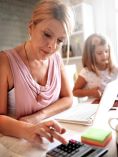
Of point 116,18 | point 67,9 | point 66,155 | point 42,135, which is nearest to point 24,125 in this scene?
point 42,135

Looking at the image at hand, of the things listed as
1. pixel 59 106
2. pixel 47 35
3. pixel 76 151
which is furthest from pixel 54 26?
pixel 76 151

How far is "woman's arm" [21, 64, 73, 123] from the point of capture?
881mm

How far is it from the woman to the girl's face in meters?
0.77

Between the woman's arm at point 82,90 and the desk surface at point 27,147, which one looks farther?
the woman's arm at point 82,90

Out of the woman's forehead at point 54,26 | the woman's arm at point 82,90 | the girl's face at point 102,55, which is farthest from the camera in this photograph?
the girl's face at point 102,55

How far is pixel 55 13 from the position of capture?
33.8 inches

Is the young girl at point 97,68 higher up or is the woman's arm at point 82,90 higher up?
the young girl at point 97,68

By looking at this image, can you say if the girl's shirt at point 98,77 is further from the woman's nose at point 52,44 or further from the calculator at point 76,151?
the calculator at point 76,151

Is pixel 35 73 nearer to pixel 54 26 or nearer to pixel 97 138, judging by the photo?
pixel 54 26

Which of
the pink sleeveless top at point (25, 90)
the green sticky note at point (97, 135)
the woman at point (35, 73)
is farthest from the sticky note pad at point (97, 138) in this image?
the pink sleeveless top at point (25, 90)

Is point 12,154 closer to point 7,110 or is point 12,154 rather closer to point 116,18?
point 7,110

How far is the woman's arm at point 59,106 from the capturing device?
88 centimetres

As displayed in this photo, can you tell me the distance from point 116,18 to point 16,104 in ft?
7.02

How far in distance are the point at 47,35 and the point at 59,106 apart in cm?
36
